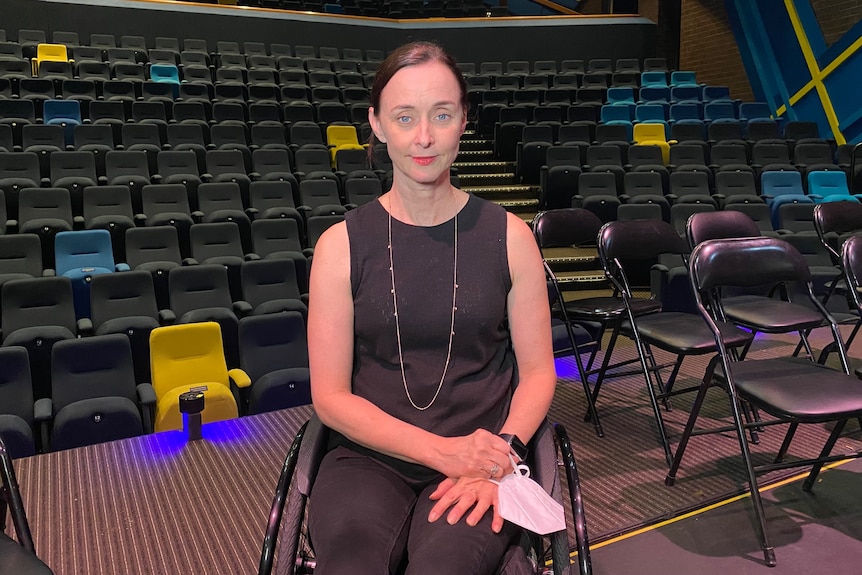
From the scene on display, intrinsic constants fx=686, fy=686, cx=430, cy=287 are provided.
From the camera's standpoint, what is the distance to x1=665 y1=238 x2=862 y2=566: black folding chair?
191 centimetres

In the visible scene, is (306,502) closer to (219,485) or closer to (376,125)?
(376,125)

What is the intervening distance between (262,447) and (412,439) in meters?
1.65

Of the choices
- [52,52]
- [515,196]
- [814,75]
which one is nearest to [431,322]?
[515,196]

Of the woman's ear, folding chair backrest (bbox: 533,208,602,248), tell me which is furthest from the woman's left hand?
folding chair backrest (bbox: 533,208,602,248)

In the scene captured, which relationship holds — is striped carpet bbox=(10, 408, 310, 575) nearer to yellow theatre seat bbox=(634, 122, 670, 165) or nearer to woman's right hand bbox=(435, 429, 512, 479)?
woman's right hand bbox=(435, 429, 512, 479)

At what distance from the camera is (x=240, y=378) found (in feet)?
10.8

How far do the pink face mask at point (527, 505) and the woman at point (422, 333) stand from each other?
0.02 metres

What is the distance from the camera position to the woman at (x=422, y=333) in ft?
4.05

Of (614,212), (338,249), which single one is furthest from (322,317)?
(614,212)

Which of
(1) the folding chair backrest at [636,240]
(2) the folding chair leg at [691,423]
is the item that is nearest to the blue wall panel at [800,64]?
(1) the folding chair backrest at [636,240]

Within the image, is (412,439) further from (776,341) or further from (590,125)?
(590,125)

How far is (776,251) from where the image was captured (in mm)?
2559

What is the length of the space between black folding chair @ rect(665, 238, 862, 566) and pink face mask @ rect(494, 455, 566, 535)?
103 centimetres

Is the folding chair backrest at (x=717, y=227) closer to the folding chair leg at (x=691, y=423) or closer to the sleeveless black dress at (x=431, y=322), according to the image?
the folding chair leg at (x=691, y=423)
